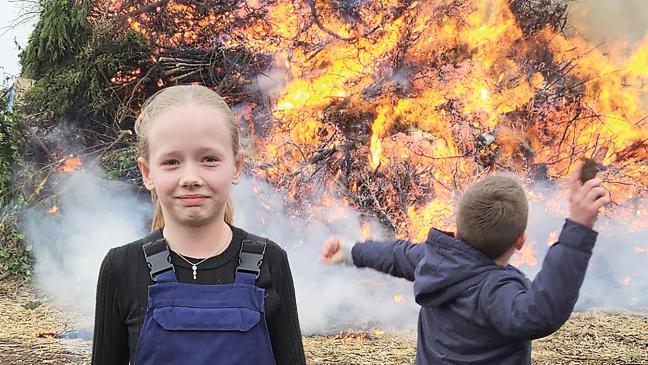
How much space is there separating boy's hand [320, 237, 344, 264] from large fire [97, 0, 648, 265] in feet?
14.7

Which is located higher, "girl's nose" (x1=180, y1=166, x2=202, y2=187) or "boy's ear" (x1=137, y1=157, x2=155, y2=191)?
"boy's ear" (x1=137, y1=157, x2=155, y2=191)

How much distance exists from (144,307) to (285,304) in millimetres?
366

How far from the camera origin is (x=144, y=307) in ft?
5.30

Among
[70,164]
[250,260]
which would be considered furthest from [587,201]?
[70,164]

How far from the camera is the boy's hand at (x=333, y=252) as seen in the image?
2.61 m

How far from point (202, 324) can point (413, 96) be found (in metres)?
6.02

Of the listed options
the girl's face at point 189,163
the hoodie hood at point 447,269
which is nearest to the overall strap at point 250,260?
the girl's face at point 189,163

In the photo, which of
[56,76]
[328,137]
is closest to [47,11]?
[56,76]

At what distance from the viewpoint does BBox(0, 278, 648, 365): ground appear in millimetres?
5016

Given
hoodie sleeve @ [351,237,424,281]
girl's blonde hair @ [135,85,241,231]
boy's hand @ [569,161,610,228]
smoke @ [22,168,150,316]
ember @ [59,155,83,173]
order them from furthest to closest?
ember @ [59,155,83,173] → smoke @ [22,168,150,316] → hoodie sleeve @ [351,237,424,281] → boy's hand @ [569,161,610,228] → girl's blonde hair @ [135,85,241,231]

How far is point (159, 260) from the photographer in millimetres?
1645

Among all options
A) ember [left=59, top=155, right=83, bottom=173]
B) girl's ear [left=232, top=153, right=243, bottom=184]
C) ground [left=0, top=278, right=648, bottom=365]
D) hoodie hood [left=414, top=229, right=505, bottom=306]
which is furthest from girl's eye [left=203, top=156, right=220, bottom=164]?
ember [left=59, top=155, right=83, bottom=173]

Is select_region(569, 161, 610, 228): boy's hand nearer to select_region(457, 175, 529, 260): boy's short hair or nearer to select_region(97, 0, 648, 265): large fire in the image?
select_region(457, 175, 529, 260): boy's short hair

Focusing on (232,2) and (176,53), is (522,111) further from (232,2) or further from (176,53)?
(176,53)
